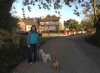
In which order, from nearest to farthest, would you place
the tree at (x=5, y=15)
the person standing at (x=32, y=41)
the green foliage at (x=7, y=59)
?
1. the green foliage at (x=7, y=59)
2. the person standing at (x=32, y=41)
3. the tree at (x=5, y=15)

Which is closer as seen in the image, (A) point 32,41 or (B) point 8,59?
(B) point 8,59

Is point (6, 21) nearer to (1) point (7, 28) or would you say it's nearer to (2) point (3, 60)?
(1) point (7, 28)

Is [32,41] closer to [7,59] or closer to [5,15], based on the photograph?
[7,59]

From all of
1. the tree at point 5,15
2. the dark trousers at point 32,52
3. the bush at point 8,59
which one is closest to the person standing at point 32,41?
the dark trousers at point 32,52

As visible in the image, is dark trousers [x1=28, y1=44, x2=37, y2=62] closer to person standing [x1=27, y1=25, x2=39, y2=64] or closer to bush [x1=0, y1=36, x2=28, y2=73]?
person standing [x1=27, y1=25, x2=39, y2=64]

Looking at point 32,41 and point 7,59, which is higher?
point 32,41

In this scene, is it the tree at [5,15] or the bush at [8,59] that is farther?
the tree at [5,15]

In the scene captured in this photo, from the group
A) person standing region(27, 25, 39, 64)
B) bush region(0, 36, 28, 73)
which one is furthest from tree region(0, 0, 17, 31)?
person standing region(27, 25, 39, 64)

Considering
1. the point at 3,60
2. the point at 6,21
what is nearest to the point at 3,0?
the point at 6,21

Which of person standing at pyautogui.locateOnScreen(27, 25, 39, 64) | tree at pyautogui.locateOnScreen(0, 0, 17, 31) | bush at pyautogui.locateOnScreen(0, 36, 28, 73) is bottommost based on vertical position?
bush at pyautogui.locateOnScreen(0, 36, 28, 73)

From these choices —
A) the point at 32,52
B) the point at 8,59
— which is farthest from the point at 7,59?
the point at 32,52

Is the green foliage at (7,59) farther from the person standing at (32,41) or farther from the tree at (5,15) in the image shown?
the tree at (5,15)

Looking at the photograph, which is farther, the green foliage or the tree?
the tree

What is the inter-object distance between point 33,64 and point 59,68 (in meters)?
2.15
